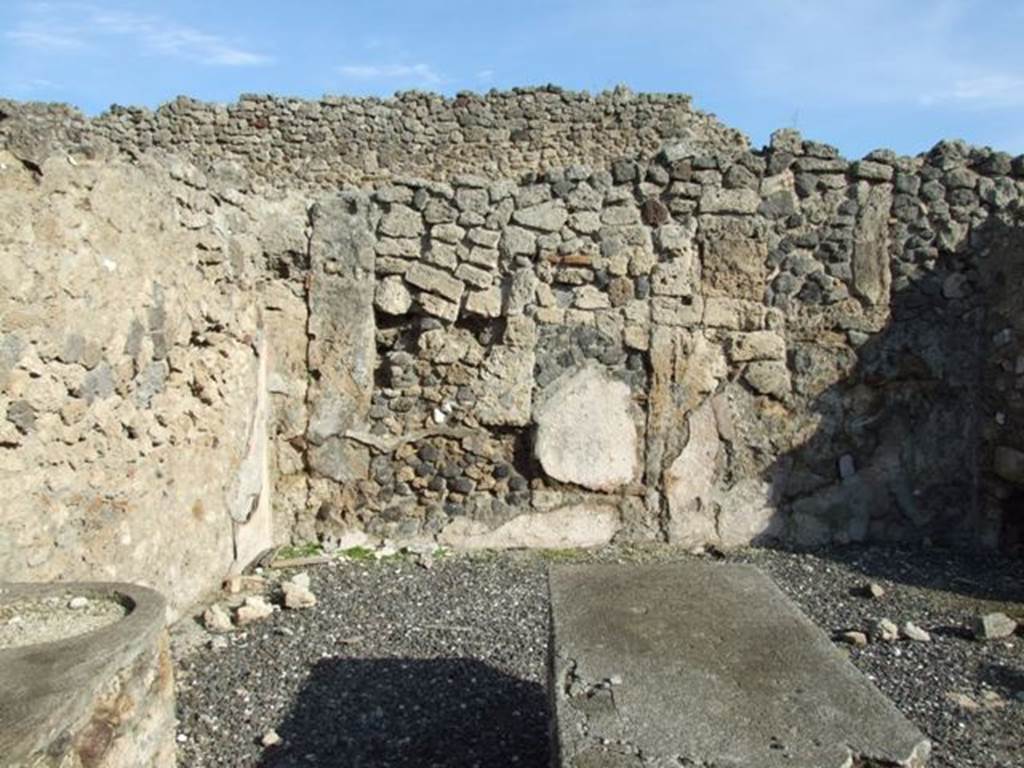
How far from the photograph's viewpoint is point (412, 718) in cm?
323

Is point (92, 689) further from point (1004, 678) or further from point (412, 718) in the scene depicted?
point (1004, 678)

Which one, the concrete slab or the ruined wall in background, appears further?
the ruined wall in background

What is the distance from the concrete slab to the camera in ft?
6.89

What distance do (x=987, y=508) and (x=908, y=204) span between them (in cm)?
184

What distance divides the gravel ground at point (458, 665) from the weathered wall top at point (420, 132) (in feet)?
25.8

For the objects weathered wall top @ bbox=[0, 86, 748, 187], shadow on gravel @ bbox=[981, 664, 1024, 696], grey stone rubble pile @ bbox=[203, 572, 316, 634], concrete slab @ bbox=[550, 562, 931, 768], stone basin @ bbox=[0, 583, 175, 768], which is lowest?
shadow on gravel @ bbox=[981, 664, 1024, 696]

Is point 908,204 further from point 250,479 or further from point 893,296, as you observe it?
point 250,479

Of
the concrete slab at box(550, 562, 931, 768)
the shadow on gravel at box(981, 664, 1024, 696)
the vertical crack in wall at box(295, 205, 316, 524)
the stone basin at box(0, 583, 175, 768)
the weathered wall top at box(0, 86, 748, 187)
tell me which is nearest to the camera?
the stone basin at box(0, 583, 175, 768)

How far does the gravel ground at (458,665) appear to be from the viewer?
9.96 ft

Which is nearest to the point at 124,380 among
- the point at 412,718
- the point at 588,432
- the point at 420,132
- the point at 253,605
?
the point at 253,605

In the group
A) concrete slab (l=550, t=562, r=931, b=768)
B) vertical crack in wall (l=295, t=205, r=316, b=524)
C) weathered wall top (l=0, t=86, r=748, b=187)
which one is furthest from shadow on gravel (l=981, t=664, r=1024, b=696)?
weathered wall top (l=0, t=86, r=748, b=187)

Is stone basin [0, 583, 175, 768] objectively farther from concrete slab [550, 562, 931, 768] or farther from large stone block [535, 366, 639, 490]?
large stone block [535, 366, 639, 490]

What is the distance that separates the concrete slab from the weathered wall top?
31.2 ft

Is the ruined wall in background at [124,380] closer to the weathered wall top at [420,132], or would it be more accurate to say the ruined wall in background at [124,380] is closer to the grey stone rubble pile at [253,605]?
the grey stone rubble pile at [253,605]
